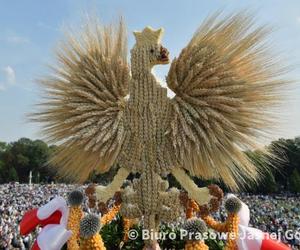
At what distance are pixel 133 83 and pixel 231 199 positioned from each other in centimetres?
151

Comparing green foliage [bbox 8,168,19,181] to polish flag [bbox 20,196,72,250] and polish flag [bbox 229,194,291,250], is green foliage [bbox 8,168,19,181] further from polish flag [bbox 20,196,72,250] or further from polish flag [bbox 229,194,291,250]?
polish flag [bbox 229,194,291,250]

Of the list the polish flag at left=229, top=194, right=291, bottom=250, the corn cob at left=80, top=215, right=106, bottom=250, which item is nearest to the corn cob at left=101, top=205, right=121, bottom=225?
the corn cob at left=80, top=215, right=106, bottom=250

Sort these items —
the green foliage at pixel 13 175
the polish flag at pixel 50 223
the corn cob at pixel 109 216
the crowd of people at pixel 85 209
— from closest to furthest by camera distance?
the polish flag at pixel 50 223, the corn cob at pixel 109 216, the crowd of people at pixel 85 209, the green foliage at pixel 13 175

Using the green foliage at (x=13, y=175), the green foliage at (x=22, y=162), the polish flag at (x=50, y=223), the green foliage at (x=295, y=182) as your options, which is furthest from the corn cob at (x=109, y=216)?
the green foliage at (x=13, y=175)

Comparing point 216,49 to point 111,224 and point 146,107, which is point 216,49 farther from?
point 111,224

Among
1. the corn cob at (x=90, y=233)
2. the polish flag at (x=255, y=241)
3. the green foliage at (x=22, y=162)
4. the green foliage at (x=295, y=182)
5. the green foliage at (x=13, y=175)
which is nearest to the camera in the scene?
the corn cob at (x=90, y=233)

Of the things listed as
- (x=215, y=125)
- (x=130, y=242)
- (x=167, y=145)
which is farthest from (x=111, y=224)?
(x=215, y=125)

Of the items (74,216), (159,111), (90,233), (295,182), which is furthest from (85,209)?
(295,182)

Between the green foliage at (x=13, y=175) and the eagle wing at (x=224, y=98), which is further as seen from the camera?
the green foliage at (x=13, y=175)

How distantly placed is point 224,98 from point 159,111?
661mm

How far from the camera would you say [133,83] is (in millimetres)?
4379

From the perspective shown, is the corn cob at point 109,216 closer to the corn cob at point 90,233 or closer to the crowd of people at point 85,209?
the corn cob at point 90,233

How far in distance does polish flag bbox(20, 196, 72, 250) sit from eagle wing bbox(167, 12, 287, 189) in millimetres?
1353

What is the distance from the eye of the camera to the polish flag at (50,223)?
4.06 m
